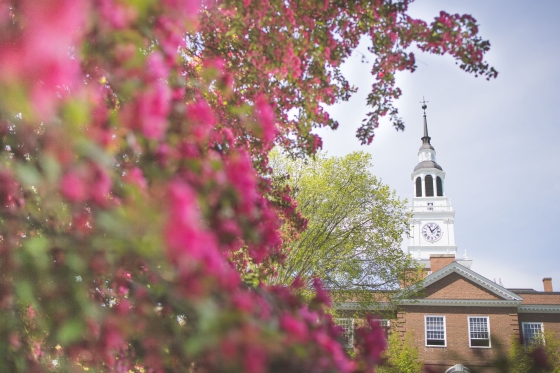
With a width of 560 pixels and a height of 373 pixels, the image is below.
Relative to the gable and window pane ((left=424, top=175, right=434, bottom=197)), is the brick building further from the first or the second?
window pane ((left=424, top=175, right=434, bottom=197))

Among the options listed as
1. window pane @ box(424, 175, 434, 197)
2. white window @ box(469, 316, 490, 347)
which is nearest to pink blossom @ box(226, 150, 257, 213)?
white window @ box(469, 316, 490, 347)

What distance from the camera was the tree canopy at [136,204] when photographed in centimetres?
125

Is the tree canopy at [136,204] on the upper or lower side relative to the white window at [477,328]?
lower

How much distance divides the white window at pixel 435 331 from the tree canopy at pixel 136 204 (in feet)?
86.1

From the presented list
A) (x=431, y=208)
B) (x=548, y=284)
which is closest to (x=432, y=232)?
(x=431, y=208)

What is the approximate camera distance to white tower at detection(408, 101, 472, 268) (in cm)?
5053

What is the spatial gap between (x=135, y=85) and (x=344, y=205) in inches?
698

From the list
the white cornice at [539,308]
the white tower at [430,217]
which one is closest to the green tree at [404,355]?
the white cornice at [539,308]

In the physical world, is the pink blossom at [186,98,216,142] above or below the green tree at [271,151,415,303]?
below

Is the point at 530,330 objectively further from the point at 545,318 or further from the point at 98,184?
the point at 98,184

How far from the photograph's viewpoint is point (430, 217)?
5112cm

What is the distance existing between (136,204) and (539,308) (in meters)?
31.6

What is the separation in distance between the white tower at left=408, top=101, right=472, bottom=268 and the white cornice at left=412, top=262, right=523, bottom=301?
22.0 metres

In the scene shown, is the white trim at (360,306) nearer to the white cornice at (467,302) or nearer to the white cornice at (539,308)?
the white cornice at (467,302)
